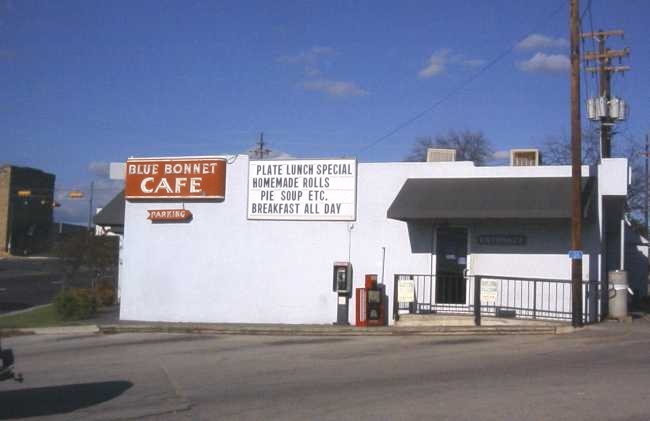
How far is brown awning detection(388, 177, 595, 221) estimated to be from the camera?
759 inches

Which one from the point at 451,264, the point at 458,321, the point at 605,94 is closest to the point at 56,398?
the point at 458,321

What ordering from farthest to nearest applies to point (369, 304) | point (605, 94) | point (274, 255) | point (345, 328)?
point (605, 94) → point (274, 255) → point (369, 304) → point (345, 328)

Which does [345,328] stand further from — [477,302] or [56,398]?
[56,398]

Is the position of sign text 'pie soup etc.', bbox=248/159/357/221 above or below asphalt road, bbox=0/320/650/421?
above

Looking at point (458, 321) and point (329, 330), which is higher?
point (458, 321)

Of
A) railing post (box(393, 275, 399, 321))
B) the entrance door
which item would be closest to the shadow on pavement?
railing post (box(393, 275, 399, 321))

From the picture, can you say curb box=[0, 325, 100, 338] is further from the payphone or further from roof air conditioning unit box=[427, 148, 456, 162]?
roof air conditioning unit box=[427, 148, 456, 162]

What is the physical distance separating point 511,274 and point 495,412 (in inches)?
444

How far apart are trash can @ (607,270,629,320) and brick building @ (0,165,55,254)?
222 feet

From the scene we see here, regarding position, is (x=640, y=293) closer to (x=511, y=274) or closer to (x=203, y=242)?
(x=511, y=274)

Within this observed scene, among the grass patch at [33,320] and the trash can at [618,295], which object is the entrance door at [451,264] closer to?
the trash can at [618,295]

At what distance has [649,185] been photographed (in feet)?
172

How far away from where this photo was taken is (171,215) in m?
23.7

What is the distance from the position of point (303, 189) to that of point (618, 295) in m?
8.54
